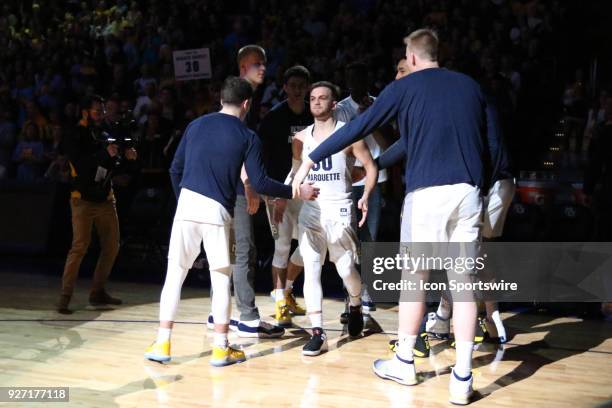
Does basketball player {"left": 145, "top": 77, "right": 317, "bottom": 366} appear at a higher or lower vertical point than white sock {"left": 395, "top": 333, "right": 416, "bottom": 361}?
higher

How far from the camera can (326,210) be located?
24.1 ft

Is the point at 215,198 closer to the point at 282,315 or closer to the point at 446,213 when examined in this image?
the point at 446,213

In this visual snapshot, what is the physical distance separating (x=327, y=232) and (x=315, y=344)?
2.70ft

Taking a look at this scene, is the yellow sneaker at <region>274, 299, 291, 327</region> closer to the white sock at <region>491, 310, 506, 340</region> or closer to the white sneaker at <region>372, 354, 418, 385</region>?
the white sock at <region>491, 310, 506, 340</region>

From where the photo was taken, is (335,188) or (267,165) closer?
(335,188)

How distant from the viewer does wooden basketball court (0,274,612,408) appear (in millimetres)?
6016

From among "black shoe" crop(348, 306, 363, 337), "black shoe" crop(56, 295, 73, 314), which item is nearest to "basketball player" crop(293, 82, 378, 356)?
"black shoe" crop(348, 306, 363, 337)

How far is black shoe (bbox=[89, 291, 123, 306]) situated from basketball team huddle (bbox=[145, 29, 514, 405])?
1703mm

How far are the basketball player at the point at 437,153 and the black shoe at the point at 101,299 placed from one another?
3.95 m

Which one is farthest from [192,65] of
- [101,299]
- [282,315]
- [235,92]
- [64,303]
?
[235,92]

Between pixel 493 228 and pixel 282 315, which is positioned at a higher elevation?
pixel 493 228

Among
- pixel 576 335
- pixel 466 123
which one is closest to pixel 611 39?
pixel 576 335

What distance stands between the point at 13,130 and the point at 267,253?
5.92m

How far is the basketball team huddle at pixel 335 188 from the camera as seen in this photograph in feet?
19.7
